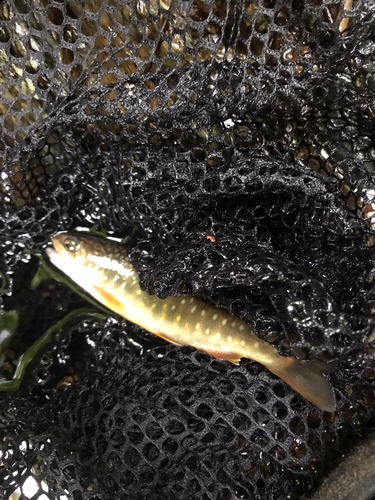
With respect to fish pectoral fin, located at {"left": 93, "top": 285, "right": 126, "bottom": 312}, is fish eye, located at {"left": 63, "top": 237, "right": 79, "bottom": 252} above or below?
above

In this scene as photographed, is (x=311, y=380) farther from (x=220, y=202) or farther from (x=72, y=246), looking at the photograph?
(x=72, y=246)

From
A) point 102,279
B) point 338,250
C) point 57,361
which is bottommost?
point 57,361

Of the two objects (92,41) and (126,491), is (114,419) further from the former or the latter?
(92,41)

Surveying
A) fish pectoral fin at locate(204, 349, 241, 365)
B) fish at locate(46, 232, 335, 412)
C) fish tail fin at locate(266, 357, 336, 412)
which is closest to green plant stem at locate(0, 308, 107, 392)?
fish at locate(46, 232, 335, 412)

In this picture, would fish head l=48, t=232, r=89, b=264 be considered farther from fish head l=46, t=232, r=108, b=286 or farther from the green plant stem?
the green plant stem

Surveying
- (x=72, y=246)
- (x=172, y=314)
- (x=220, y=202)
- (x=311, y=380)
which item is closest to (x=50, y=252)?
(x=72, y=246)

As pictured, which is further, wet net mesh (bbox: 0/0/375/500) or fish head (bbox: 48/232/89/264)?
fish head (bbox: 48/232/89/264)

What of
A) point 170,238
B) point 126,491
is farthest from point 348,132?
point 126,491

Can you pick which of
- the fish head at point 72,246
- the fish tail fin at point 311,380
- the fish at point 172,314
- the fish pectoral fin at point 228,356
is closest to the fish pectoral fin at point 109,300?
the fish at point 172,314
